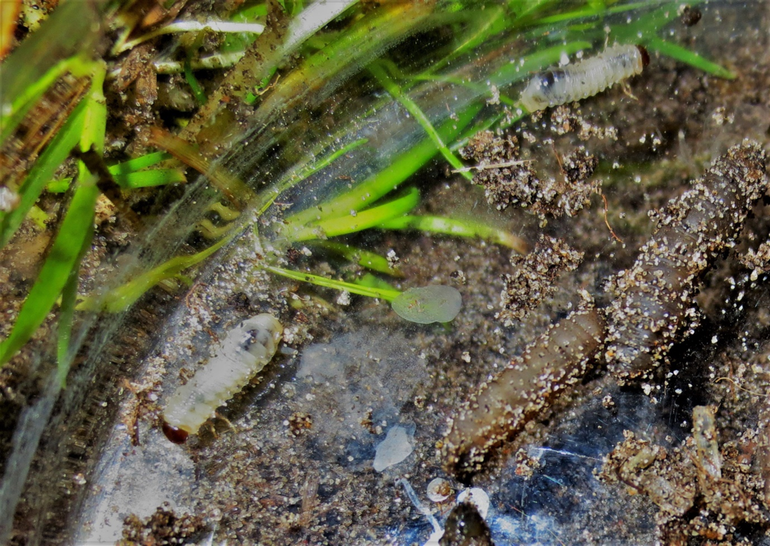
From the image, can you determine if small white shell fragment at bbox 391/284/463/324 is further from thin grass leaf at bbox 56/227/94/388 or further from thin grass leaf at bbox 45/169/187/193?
thin grass leaf at bbox 56/227/94/388

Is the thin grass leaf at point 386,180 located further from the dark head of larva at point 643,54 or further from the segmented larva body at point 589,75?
the dark head of larva at point 643,54

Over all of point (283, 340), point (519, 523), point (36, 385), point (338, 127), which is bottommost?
point (519, 523)

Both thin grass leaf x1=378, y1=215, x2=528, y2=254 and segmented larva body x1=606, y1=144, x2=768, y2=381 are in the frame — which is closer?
segmented larva body x1=606, y1=144, x2=768, y2=381

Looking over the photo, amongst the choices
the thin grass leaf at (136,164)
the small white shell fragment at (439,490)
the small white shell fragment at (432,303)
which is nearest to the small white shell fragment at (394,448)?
the small white shell fragment at (439,490)

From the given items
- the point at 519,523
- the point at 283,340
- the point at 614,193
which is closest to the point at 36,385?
the point at 283,340

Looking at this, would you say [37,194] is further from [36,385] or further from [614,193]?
[614,193]

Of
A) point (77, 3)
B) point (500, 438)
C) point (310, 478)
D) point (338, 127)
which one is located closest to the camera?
point (77, 3)

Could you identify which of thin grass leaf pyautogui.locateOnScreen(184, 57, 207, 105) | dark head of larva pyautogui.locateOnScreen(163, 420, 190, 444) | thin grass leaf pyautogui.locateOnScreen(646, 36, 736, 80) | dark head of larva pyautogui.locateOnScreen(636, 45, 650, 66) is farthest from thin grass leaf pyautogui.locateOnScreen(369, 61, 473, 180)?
dark head of larva pyautogui.locateOnScreen(163, 420, 190, 444)
